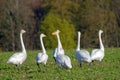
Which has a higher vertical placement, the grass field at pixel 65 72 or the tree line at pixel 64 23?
the tree line at pixel 64 23

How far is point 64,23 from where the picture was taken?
66.6 m

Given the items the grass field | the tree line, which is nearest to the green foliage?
the tree line

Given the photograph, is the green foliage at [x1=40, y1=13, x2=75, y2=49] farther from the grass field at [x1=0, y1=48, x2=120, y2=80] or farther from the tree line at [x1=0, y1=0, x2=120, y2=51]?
the grass field at [x1=0, y1=48, x2=120, y2=80]

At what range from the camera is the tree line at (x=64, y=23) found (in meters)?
65.4

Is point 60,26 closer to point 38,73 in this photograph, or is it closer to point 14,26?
point 14,26

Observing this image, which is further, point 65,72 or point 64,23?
point 64,23

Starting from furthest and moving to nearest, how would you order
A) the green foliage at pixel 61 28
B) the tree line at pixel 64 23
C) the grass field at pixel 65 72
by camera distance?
the tree line at pixel 64 23, the green foliage at pixel 61 28, the grass field at pixel 65 72

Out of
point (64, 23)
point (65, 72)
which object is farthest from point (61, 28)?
point (65, 72)

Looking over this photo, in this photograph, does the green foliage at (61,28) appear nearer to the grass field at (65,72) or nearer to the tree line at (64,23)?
the tree line at (64,23)

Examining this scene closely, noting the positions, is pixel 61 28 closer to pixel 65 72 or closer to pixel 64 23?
pixel 64 23

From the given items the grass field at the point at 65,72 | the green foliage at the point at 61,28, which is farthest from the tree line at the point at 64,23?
the grass field at the point at 65,72

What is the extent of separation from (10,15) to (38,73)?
47.3m

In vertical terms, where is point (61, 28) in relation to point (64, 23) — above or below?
A: below

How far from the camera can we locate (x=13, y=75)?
19.1m
